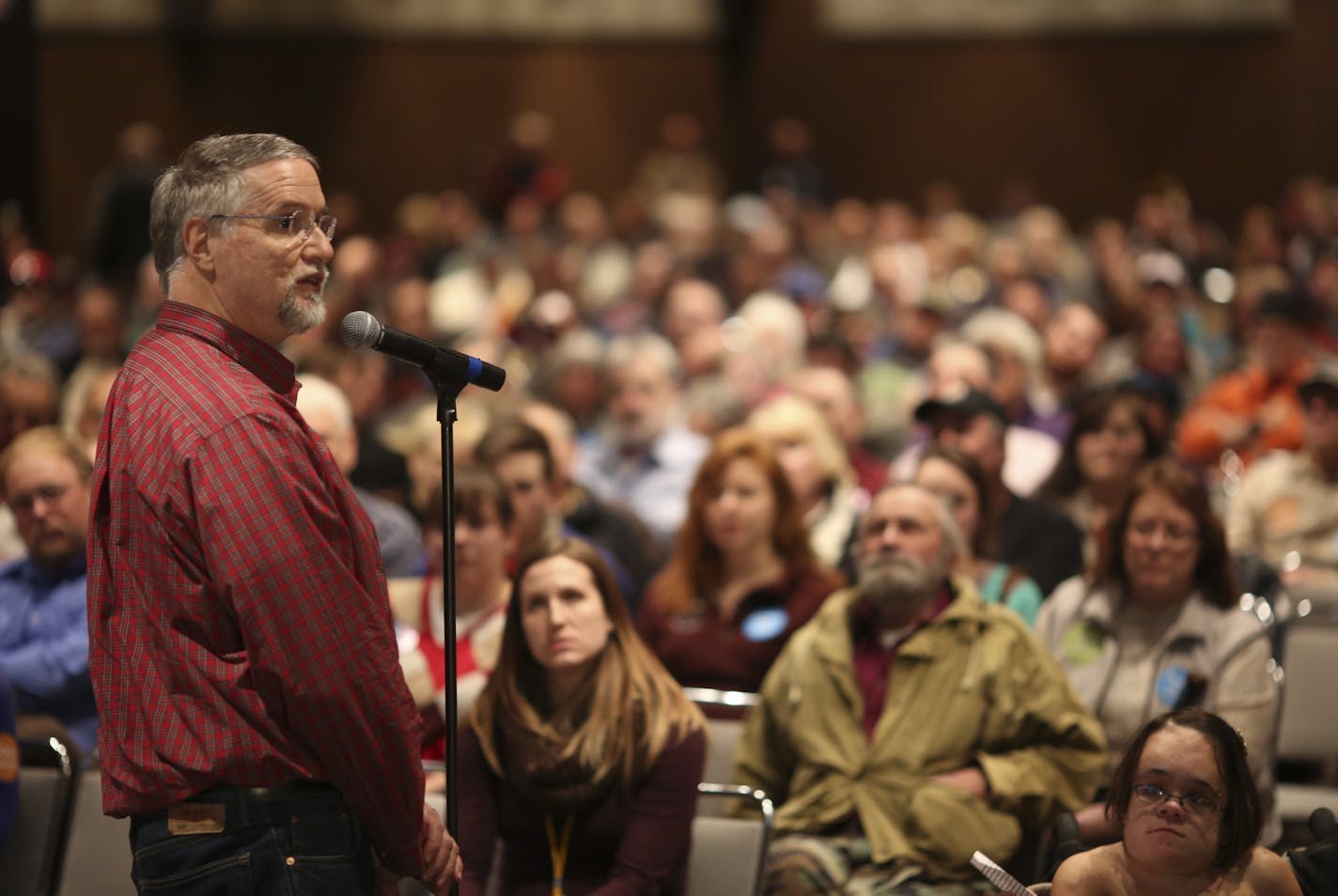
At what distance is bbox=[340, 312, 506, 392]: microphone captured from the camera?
7.40 ft

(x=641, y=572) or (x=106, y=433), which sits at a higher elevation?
(x=106, y=433)

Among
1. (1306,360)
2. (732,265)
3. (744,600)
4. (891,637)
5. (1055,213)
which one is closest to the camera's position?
(891,637)

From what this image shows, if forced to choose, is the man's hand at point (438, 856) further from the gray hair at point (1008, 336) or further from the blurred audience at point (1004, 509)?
the gray hair at point (1008, 336)

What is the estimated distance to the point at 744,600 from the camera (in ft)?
14.9

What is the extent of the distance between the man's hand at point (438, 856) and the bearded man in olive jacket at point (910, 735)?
1324 mm

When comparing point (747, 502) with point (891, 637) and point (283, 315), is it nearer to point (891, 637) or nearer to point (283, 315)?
point (891, 637)

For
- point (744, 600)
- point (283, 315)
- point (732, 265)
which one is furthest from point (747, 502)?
point (732, 265)

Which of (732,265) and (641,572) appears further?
(732,265)

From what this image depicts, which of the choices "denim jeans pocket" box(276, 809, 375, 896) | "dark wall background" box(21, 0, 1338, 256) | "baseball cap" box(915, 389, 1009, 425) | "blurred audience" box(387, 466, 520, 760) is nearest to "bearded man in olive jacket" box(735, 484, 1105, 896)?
"blurred audience" box(387, 466, 520, 760)

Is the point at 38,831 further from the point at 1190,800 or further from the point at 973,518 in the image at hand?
the point at 973,518

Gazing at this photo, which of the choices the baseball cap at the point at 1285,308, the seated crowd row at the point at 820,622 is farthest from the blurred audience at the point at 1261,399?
the seated crowd row at the point at 820,622

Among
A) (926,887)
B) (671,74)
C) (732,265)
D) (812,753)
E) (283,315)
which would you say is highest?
(671,74)

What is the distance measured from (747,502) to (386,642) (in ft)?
7.99

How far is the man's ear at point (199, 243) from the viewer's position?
2.27 m
